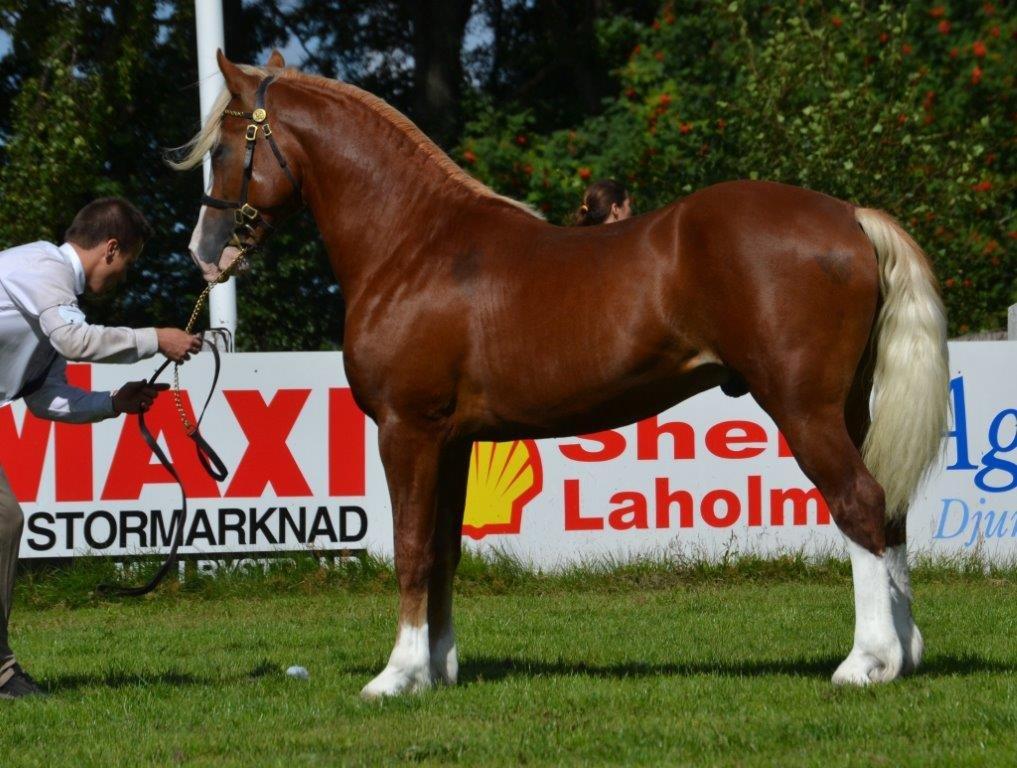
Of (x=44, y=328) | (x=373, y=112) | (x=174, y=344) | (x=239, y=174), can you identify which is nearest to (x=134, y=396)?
(x=174, y=344)

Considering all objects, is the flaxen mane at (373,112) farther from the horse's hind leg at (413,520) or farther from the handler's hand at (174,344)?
the horse's hind leg at (413,520)

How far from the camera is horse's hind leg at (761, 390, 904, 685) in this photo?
16.6 ft

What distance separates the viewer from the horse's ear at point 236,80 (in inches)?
227

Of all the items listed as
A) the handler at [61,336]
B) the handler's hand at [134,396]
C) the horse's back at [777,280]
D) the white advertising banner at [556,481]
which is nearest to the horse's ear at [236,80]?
the handler at [61,336]

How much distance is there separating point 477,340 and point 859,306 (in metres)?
1.46

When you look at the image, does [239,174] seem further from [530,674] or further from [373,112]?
[530,674]

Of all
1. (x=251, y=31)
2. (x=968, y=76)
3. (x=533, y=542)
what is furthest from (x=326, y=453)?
(x=251, y=31)

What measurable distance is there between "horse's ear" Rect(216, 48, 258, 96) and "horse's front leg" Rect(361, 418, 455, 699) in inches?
61.8

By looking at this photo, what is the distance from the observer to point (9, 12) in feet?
46.2

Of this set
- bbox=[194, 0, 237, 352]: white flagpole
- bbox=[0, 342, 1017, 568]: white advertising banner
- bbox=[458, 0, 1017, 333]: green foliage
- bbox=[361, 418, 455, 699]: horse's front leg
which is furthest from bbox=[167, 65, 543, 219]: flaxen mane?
bbox=[458, 0, 1017, 333]: green foliage

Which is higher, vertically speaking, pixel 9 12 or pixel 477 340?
pixel 9 12

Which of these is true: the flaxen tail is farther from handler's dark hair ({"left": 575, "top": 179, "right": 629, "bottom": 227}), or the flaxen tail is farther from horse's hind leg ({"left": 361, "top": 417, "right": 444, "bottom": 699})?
handler's dark hair ({"left": 575, "top": 179, "right": 629, "bottom": 227})

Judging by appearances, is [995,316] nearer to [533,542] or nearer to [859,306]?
[533,542]

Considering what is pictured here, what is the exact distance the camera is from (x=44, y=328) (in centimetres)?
528
